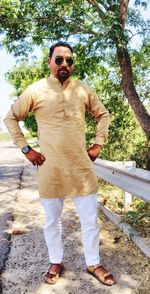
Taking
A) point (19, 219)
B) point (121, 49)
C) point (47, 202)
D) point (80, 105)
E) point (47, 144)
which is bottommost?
point (19, 219)

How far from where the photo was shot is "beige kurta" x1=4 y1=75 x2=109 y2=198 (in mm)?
3781

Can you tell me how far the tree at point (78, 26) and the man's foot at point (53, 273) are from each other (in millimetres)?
7722

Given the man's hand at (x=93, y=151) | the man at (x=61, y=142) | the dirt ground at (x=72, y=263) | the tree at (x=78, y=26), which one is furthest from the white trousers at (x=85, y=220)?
the tree at (x=78, y=26)

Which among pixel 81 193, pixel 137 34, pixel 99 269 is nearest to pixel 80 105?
pixel 81 193

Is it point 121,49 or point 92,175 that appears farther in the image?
point 121,49

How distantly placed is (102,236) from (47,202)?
1609mm

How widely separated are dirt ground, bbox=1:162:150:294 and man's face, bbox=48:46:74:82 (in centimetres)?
177

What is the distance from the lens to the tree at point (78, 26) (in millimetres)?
11297

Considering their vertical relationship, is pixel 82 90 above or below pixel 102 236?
above

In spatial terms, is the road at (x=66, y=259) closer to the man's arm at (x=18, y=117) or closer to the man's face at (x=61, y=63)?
the man's arm at (x=18, y=117)

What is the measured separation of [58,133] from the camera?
3773mm

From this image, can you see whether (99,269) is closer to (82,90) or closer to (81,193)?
(81,193)

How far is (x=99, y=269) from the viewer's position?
3.91 meters

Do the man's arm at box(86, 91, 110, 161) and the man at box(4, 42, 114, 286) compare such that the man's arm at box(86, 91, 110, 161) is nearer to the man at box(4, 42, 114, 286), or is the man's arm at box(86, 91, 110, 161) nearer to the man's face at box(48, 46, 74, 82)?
the man at box(4, 42, 114, 286)
